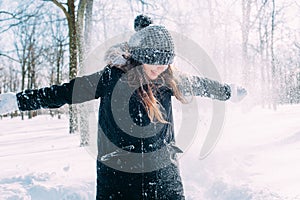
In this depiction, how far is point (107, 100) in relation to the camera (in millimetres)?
1753

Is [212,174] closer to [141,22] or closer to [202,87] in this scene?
[141,22]

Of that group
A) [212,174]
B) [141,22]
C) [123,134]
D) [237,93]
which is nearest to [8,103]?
[123,134]

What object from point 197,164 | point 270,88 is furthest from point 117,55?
point 270,88

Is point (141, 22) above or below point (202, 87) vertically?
above

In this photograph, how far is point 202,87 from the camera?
1.99m

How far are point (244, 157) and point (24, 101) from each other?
13.5 feet

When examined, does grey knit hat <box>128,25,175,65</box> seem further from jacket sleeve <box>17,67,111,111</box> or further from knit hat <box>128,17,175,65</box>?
jacket sleeve <box>17,67,111,111</box>

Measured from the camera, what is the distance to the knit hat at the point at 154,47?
171cm

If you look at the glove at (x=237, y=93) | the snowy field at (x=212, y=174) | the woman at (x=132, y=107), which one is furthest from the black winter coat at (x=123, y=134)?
the snowy field at (x=212, y=174)

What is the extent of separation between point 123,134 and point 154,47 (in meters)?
0.45

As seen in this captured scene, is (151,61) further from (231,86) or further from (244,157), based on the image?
(244,157)

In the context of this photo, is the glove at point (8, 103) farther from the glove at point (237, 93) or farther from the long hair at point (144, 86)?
the glove at point (237, 93)

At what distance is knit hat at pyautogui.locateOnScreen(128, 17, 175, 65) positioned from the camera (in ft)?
5.61

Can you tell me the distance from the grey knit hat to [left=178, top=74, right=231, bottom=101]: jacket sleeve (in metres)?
0.18
